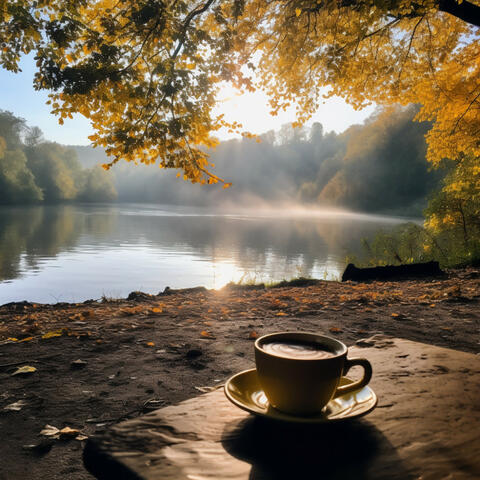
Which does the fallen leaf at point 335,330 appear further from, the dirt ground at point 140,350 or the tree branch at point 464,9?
the tree branch at point 464,9

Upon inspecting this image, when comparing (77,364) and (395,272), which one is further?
(395,272)

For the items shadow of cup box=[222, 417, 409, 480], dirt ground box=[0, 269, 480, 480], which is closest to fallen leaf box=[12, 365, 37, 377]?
dirt ground box=[0, 269, 480, 480]

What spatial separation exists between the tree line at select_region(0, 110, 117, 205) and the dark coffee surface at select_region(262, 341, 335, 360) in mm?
68919

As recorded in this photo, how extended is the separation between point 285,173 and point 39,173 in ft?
269

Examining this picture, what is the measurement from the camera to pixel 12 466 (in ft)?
6.73

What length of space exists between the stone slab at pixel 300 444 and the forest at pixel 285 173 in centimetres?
3794

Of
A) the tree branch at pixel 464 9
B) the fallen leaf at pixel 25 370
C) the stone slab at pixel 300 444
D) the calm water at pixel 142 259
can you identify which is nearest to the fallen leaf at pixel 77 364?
the fallen leaf at pixel 25 370

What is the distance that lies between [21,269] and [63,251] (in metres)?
6.87

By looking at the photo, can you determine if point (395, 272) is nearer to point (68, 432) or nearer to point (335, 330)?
point (335, 330)

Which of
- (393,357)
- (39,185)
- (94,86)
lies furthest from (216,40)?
(39,185)

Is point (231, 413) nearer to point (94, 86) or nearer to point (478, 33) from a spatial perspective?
point (94, 86)

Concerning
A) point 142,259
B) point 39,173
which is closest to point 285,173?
point 39,173

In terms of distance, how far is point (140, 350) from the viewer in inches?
151

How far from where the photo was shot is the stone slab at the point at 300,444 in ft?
2.99
